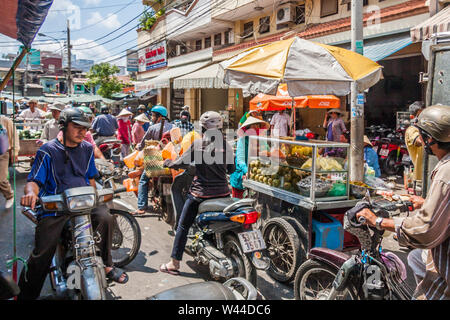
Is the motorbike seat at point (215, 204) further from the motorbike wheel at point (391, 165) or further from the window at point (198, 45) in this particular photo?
the window at point (198, 45)

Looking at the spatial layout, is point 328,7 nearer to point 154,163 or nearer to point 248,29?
point 248,29

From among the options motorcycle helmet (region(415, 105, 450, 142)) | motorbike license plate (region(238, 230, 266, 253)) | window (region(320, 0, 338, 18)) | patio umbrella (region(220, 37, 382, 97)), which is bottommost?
motorbike license plate (region(238, 230, 266, 253))

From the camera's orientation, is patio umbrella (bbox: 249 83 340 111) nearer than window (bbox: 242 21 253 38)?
Yes

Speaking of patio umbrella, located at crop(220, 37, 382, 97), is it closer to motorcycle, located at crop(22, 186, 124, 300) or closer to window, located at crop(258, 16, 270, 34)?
motorcycle, located at crop(22, 186, 124, 300)

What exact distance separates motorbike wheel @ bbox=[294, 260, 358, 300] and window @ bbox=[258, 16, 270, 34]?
48.0 feet

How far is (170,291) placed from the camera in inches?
72.9

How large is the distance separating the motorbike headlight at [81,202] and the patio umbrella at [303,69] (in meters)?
2.64

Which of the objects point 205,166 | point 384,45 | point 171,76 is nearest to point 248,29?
point 171,76

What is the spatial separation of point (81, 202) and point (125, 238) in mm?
1626

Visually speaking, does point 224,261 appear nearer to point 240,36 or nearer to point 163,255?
point 163,255

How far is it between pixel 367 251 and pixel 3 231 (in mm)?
5103

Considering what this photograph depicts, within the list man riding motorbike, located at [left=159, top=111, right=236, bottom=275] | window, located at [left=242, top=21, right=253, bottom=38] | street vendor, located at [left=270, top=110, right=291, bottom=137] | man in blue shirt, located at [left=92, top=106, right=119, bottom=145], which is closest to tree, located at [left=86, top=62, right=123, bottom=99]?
window, located at [left=242, top=21, right=253, bottom=38]

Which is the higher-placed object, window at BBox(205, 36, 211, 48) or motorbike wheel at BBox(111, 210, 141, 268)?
window at BBox(205, 36, 211, 48)

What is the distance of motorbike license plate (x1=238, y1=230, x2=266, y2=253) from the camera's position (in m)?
3.35
